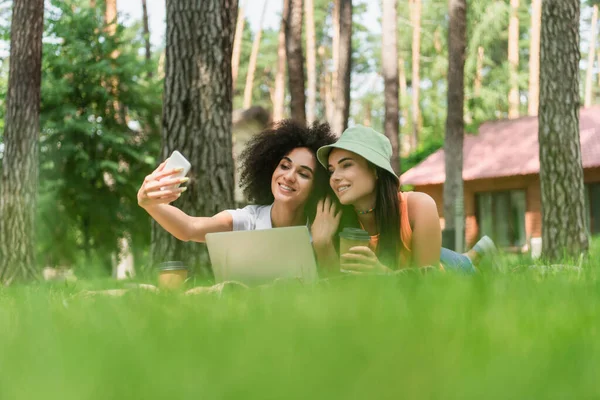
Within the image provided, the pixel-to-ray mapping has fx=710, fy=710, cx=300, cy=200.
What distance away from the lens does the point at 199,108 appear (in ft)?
20.8

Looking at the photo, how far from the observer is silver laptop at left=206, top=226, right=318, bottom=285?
3699 mm

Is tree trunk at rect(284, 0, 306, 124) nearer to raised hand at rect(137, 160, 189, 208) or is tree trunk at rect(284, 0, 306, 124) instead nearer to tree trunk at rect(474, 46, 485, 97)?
raised hand at rect(137, 160, 189, 208)

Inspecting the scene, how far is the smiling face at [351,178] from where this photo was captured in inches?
155

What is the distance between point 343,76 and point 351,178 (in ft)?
Result: 46.4

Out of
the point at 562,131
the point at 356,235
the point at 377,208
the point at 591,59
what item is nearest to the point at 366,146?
the point at 377,208

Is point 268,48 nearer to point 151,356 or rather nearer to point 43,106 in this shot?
point 43,106

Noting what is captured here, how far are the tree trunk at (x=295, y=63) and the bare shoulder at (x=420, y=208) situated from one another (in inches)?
416

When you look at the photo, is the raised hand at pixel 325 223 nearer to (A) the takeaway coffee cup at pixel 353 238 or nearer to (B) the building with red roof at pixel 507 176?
(A) the takeaway coffee cup at pixel 353 238

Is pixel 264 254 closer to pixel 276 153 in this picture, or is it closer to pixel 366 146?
pixel 366 146

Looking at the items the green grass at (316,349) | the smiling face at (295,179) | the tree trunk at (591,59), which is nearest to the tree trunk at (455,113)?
the smiling face at (295,179)

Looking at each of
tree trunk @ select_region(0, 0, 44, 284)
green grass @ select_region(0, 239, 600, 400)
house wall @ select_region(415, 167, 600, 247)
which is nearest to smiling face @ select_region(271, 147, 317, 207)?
green grass @ select_region(0, 239, 600, 400)

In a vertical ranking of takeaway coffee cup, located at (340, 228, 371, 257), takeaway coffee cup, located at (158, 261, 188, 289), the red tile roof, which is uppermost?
the red tile roof

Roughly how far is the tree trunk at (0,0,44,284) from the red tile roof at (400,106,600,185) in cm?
1613

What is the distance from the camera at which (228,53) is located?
6.48 m
